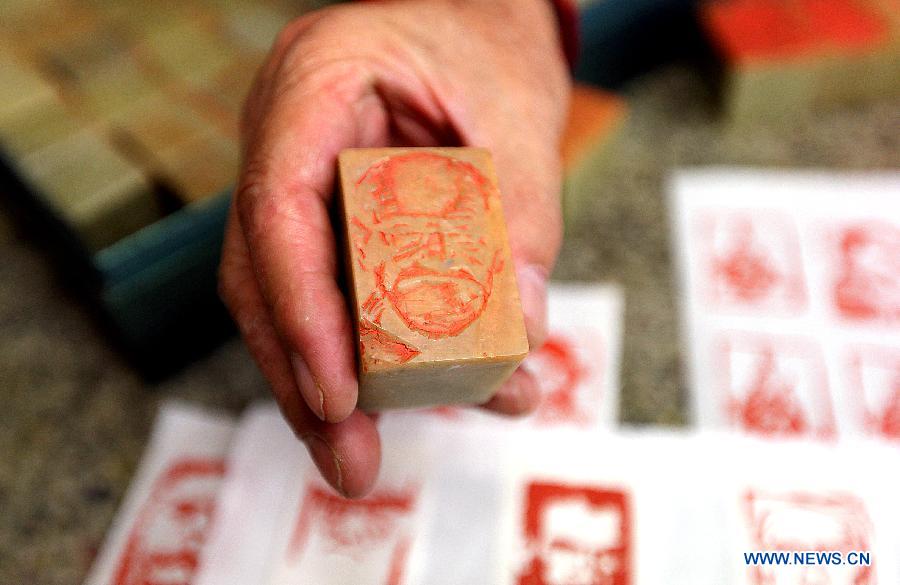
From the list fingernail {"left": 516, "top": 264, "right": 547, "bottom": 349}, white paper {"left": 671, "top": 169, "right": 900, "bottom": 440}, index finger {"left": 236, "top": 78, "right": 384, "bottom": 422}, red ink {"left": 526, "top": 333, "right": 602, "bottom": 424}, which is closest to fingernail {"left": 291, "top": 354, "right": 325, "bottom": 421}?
index finger {"left": 236, "top": 78, "right": 384, "bottom": 422}

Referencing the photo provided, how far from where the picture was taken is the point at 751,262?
2.67ft

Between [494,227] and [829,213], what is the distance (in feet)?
1.72

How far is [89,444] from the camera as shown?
2.36 ft

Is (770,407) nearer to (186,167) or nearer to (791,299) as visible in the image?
(791,299)

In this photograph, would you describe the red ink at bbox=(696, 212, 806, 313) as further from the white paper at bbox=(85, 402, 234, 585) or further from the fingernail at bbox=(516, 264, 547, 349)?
the white paper at bbox=(85, 402, 234, 585)

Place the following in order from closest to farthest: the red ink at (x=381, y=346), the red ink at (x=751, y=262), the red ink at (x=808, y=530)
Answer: the red ink at (x=381, y=346) < the red ink at (x=808, y=530) < the red ink at (x=751, y=262)

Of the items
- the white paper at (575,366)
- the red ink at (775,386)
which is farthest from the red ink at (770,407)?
the white paper at (575,366)

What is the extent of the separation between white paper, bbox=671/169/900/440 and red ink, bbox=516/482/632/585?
0.47 feet

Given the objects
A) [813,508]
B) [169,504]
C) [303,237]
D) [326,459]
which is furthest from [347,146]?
[813,508]

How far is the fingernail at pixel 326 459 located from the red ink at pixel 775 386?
14.2 inches

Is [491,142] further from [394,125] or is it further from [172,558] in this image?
[172,558]

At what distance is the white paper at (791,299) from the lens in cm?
70

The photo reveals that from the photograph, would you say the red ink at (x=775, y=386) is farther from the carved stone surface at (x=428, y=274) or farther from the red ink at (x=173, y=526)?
the red ink at (x=173, y=526)

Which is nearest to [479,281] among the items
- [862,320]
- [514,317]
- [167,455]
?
[514,317]
